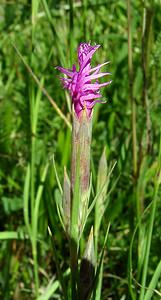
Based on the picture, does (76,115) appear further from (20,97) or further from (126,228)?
(20,97)

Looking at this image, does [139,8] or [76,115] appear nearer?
[76,115]

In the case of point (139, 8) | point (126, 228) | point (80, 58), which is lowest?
point (126, 228)

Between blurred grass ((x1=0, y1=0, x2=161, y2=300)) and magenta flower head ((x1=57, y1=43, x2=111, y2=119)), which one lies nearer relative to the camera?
magenta flower head ((x1=57, y1=43, x2=111, y2=119))

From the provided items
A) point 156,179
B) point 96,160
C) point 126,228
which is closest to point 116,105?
point 96,160

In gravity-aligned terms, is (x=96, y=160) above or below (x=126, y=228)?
above

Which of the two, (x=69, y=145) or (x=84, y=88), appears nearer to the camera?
(x=84, y=88)

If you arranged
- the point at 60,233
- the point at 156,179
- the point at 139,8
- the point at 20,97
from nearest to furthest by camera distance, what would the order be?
the point at 156,179 < the point at 60,233 < the point at 20,97 < the point at 139,8

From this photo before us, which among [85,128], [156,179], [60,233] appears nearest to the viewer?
[85,128]

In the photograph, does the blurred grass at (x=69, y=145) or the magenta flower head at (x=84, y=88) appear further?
the blurred grass at (x=69, y=145)
